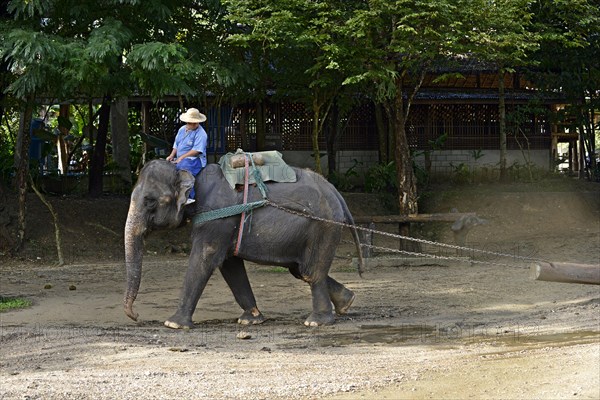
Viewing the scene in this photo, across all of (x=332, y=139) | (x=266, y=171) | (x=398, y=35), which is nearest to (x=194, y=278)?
(x=266, y=171)

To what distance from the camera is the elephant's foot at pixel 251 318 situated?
1293cm

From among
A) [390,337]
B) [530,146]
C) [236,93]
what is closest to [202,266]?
[390,337]

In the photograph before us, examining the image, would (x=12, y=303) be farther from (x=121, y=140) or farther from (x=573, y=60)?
(x=573, y=60)

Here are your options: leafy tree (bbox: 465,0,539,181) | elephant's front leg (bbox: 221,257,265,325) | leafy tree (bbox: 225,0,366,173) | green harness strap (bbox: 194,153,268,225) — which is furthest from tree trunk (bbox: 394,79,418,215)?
green harness strap (bbox: 194,153,268,225)

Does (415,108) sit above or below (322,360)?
above

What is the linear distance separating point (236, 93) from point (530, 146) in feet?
35.4

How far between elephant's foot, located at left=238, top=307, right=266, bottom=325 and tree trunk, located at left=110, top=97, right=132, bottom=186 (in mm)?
14344

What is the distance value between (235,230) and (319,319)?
1.54m

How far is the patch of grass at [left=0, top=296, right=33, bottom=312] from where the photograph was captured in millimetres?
13948

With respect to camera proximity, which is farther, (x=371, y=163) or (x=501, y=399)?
(x=371, y=163)

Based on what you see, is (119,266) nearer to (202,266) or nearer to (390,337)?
(202,266)

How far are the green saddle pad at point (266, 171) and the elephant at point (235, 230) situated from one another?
10 cm

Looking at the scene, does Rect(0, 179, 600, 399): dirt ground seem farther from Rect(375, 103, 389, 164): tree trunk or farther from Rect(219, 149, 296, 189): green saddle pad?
Rect(375, 103, 389, 164): tree trunk

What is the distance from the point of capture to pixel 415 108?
30.6 metres
